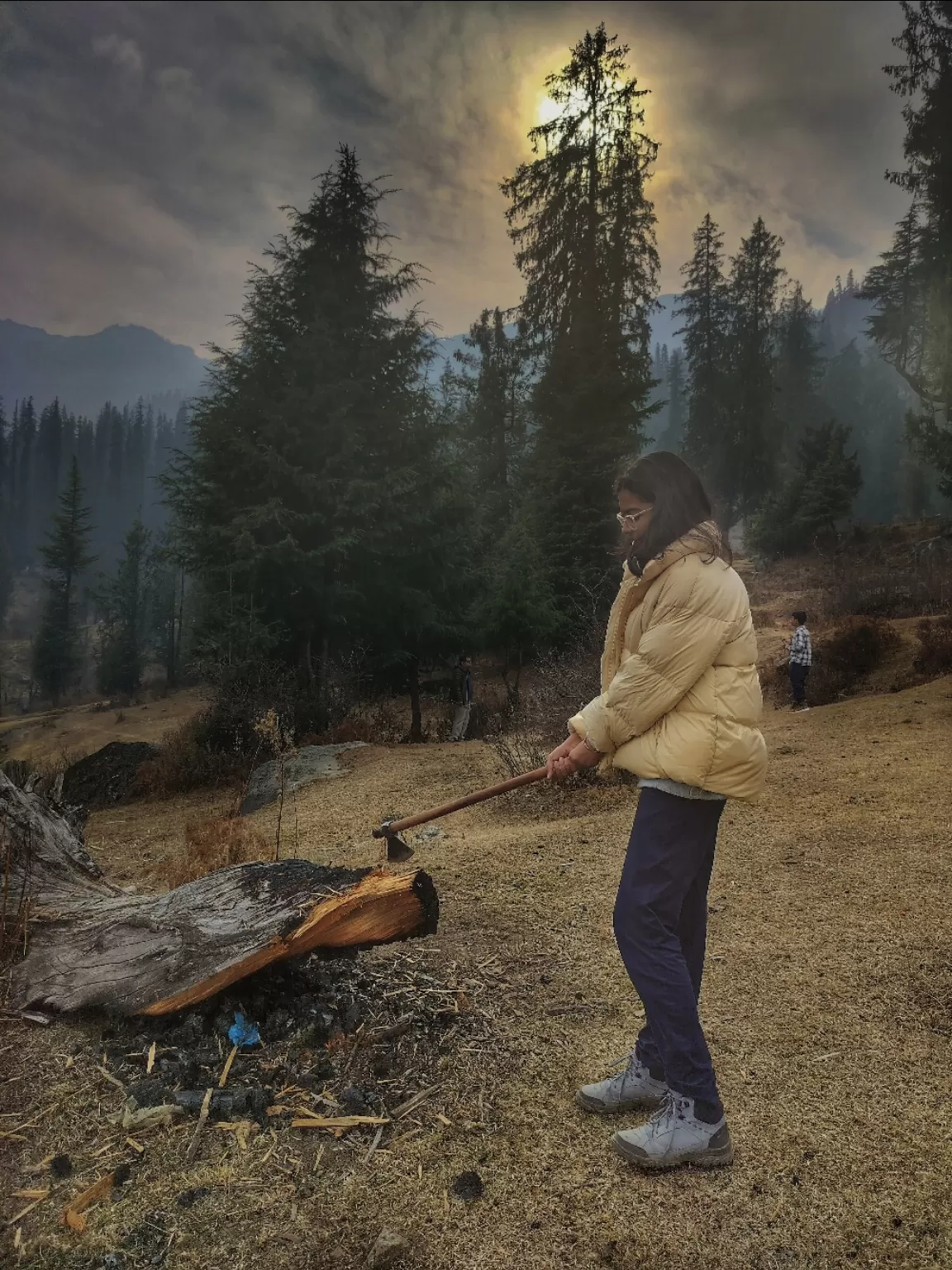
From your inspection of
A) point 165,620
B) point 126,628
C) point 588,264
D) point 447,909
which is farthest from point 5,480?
point 447,909

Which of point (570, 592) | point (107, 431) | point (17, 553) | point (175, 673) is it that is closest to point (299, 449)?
point (570, 592)

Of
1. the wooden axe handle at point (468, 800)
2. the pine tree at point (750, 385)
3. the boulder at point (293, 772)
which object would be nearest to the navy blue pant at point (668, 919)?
the wooden axe handle at point (468, 800)

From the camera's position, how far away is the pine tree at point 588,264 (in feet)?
62.4

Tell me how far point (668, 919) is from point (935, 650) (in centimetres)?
1267

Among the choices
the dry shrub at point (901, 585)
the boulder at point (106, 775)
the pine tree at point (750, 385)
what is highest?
the pine tree at point (750, 385)

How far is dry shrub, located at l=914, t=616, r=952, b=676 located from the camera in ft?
41.3

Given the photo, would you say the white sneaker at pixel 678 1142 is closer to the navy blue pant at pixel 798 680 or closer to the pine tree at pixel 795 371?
the navy blue pant at pixel 798 680

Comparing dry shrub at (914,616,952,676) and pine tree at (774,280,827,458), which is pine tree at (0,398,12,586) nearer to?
pine tree at (774,280,827,458)

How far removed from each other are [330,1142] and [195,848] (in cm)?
406

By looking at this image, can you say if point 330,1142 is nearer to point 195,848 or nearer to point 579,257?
point 195,848

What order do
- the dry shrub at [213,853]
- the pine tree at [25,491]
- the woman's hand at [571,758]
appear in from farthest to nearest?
the pine tree at [25,491] < the dry shrub at [213,853] < the woman's hand at [571,758]

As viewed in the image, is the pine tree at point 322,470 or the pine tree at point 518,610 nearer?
the pine tree at point 322,470

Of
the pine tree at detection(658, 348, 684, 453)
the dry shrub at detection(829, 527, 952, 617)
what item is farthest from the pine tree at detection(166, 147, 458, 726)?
the pine tree at detection(658, 348, 684, 453)

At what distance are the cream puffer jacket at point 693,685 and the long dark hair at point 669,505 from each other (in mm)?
50
